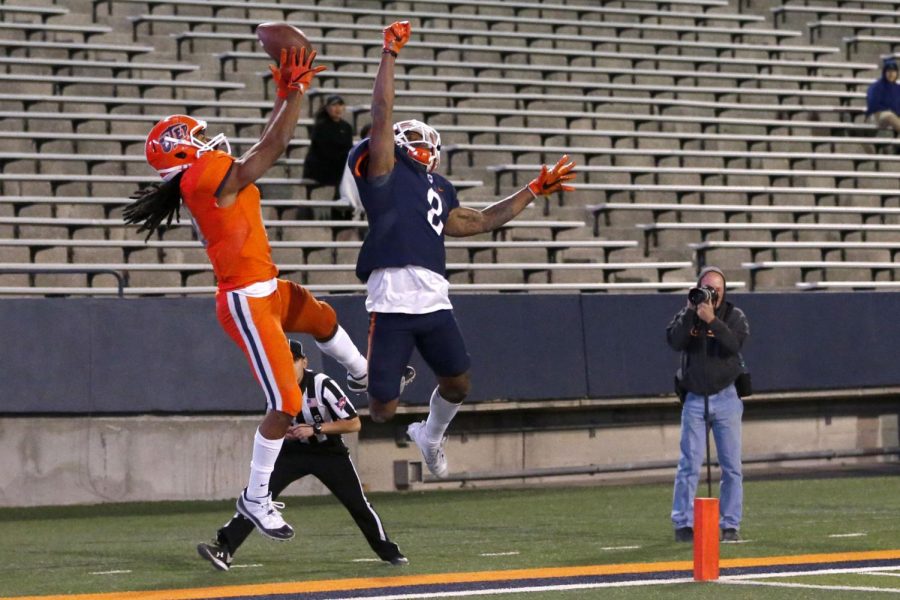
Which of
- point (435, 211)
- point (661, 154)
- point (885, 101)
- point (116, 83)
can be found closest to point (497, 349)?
point (661, 154)

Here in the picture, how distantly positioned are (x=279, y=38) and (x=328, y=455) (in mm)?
2722

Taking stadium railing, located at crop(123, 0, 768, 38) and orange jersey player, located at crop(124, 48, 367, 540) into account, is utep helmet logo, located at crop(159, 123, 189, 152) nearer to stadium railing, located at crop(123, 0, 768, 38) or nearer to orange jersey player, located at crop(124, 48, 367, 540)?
orange jersey player, located at crop(124, 48, 367, 540)

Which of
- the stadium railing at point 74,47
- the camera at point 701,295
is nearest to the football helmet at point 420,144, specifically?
the camera at point 701,295

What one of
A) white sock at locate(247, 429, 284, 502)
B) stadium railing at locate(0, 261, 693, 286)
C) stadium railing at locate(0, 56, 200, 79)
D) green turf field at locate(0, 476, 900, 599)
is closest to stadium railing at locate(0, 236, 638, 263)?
stadium railing at locate(0, 261, 693, 286)

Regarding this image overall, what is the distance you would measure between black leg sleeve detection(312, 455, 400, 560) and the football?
2643 millimetres

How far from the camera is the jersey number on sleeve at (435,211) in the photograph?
816 centimetres

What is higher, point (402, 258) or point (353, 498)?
point (402, 258)

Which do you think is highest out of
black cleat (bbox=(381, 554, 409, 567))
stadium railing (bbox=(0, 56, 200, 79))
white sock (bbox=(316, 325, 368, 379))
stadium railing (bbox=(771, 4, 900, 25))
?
stadium railing (bbox=(771, 4, 900, 25))

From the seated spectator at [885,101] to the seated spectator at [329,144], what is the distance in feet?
27.7

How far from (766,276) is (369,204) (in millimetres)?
11847

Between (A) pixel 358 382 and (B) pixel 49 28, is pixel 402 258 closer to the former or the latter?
(A) pixel 358 382

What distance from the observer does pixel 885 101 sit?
73.2ft

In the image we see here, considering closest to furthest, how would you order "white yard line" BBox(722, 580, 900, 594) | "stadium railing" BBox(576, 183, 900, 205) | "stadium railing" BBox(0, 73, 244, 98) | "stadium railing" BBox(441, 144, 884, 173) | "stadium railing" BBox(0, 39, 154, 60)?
"white yard line" BBox(722, 580, 900, 594)
"stadium railing" BBox(0, 73, 244, 98)
"stadium railing" BBox(0, 39, 154, 60)
"stadium railing" BBox(441, 144, 884, 173)
"stadium railing" BBox(576, 183, 900, 205)

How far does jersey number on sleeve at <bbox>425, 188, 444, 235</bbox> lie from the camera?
Result: 8164 mm
